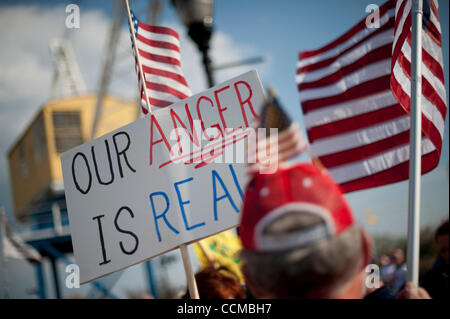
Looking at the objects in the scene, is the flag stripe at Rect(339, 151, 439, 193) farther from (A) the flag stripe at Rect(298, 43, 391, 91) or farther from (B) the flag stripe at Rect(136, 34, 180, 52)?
(B) the flag stripe at Rect(136, 34, 180, 52)

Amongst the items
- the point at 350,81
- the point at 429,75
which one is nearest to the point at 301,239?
the point at 429,75

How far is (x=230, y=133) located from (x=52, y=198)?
59.0 ft

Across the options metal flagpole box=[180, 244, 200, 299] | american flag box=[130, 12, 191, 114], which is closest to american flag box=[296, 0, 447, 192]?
american flag box=[130, 12, 191, 114]

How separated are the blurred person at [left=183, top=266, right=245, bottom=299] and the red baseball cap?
192cm

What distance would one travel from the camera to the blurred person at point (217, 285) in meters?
3.16

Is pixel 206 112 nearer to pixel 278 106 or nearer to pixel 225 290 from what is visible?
pixel 225 290

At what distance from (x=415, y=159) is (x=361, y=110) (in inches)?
71.1

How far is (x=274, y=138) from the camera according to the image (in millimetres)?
1348

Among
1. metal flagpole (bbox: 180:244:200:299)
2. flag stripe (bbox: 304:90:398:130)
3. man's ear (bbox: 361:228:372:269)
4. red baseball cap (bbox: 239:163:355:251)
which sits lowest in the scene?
metal flagpole (bbox: 180:244:200:299)

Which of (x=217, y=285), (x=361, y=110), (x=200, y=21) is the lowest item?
(x=217, y=285)

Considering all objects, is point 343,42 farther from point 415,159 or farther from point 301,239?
point 301,239

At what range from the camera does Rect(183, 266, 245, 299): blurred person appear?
3.16 meters

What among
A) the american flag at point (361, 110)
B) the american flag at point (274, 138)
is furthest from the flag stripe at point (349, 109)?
the american flag at point (274, 138)

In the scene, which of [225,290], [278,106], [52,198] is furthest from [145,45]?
[52,198]
